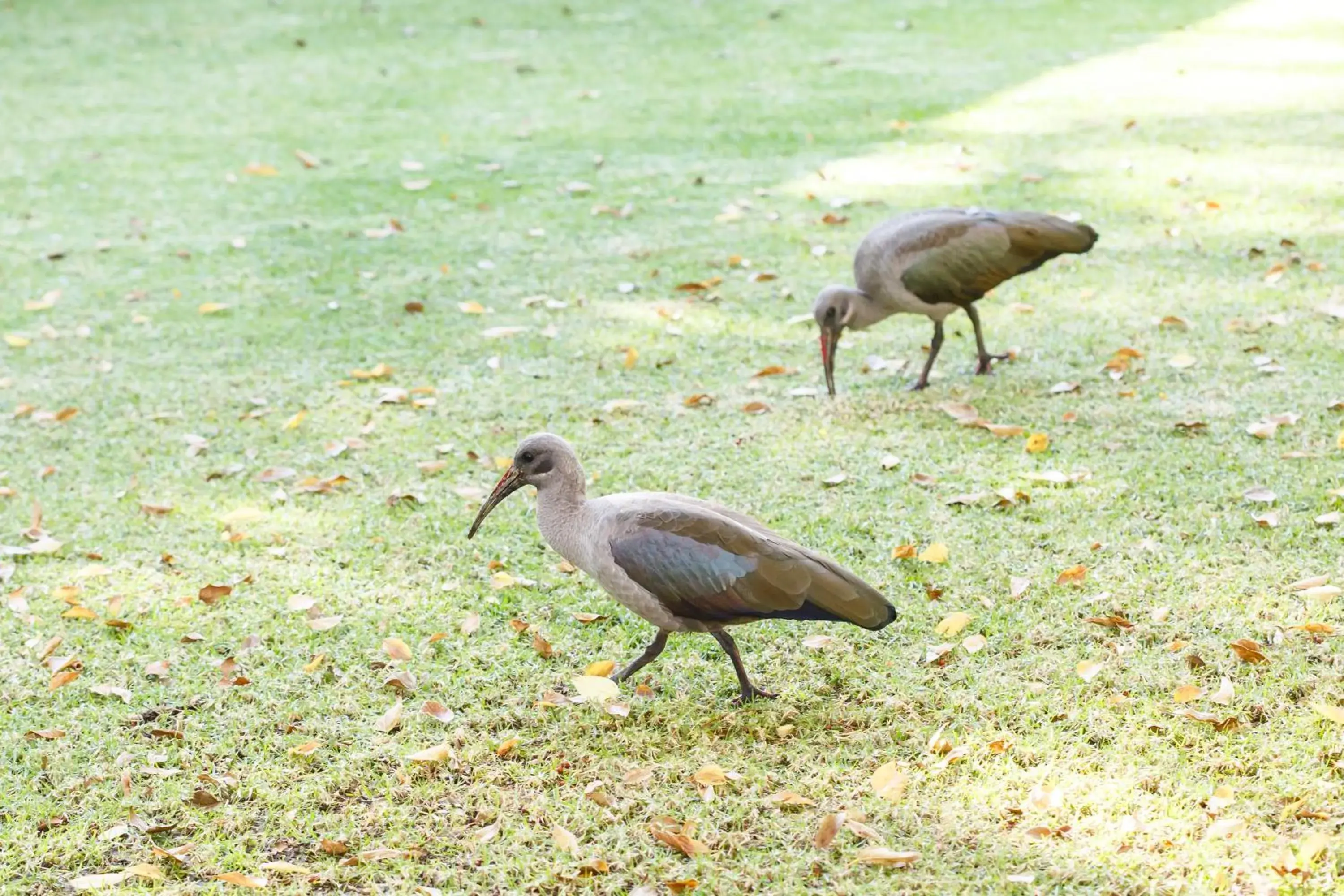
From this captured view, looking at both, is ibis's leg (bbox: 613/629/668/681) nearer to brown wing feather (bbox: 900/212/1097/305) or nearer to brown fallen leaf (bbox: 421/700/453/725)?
brown fallen leaf (bbox: 421/700/453/725)

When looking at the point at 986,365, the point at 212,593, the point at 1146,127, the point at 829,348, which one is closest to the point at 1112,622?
the point at 829,348

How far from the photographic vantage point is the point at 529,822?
300 cm

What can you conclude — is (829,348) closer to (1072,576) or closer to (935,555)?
(935,555)

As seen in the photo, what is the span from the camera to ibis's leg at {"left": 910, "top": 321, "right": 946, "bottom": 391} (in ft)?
16.8

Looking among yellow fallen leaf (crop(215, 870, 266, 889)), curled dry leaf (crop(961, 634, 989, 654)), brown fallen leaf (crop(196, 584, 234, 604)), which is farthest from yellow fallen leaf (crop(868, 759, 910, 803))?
brown fallen leaf (crop(196, 584, 234, 604))

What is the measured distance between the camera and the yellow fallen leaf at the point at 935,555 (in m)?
3.98

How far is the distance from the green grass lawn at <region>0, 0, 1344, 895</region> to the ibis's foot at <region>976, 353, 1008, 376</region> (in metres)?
0.10

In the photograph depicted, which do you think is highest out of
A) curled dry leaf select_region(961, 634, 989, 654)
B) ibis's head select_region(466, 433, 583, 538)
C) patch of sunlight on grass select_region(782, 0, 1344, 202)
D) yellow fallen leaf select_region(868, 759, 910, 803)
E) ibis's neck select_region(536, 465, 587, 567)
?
ibis's head select_region(466, 433, 583, 538)

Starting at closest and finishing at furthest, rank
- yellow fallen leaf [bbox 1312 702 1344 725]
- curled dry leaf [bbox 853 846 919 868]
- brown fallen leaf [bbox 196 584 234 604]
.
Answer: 1. curled dry leaf [bbox 853 846 919 868]
2. yellow fallen leaf [bbox 1312 702 1344 725]
3. brown fallen leaf [bbox 196 584 234 604]

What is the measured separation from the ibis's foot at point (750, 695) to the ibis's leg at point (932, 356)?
206 cm

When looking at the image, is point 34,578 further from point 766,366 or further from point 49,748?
point 766,366

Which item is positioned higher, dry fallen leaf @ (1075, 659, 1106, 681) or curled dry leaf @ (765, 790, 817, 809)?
curled dry leaf @ (765, 790, 817, 809)

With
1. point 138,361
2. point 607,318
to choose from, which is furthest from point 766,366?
point 138,361

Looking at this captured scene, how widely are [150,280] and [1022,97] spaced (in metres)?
5.63
